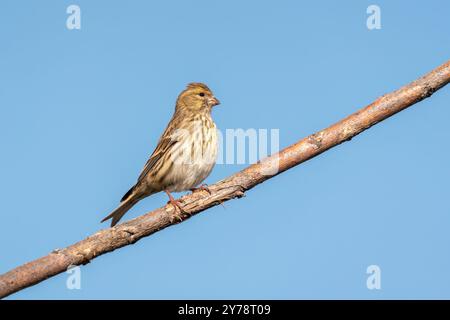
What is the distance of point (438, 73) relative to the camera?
6621mm

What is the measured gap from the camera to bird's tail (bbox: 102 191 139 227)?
333 inches

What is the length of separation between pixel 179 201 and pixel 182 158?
80.5 inches

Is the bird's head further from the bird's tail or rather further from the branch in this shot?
the branch

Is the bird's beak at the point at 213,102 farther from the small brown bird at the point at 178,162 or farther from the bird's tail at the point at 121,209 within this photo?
the bird's tail at the point at 121,209

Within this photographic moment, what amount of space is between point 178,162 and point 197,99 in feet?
4.74

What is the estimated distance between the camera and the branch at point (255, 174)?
21.4 ft

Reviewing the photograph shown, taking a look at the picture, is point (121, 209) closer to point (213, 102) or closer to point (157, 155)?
point (157, 155)

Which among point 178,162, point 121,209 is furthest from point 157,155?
point 121,209

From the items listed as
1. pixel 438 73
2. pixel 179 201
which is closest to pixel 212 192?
pixel 179 201

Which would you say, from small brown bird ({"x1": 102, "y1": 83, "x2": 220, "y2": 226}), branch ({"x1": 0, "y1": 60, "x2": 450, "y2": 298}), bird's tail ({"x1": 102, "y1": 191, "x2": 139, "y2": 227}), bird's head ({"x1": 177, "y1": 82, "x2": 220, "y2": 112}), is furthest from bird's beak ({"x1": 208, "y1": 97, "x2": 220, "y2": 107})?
branch ({"x1": 0, "y1": 60, "x2": 450, "y2": 298})

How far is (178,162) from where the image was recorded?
8883 millimetres

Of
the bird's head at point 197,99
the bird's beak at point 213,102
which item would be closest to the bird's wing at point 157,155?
the bird's head at point 197,99

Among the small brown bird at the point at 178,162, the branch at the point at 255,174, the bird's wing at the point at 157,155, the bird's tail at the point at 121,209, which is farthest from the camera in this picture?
the bird's wing at the point at 157,155
